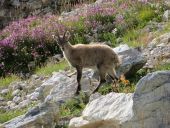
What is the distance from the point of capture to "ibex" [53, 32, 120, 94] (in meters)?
13.7

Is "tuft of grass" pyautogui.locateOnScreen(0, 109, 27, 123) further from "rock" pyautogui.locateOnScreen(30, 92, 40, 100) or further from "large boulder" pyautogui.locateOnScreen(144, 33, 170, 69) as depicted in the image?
"large boulder" pyautogui.locateOnScreen(144, 33, 170, 69)

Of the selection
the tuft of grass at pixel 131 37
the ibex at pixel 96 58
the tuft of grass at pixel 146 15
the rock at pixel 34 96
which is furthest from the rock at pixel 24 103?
the tuft of grass at pixel 146 15

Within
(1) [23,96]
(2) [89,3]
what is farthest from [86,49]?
(2) [89,3]

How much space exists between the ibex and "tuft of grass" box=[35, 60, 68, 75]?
289 centimetres

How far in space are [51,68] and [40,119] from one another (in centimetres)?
710

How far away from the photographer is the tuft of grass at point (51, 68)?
17.5 metres

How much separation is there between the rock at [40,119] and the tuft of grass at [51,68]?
19.6 ft

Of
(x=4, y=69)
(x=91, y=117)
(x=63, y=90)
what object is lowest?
(x=4, y=69)

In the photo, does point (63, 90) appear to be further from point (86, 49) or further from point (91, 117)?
point (91, 117)

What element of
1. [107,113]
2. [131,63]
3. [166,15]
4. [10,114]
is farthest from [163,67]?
[166,15]

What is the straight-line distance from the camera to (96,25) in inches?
835

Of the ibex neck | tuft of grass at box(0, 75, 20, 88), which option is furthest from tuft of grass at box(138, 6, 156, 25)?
the ibex neck

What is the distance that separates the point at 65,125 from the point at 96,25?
10.5m

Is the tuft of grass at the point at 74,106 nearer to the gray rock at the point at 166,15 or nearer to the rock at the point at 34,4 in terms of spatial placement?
the gray rock at the point at 166,15
